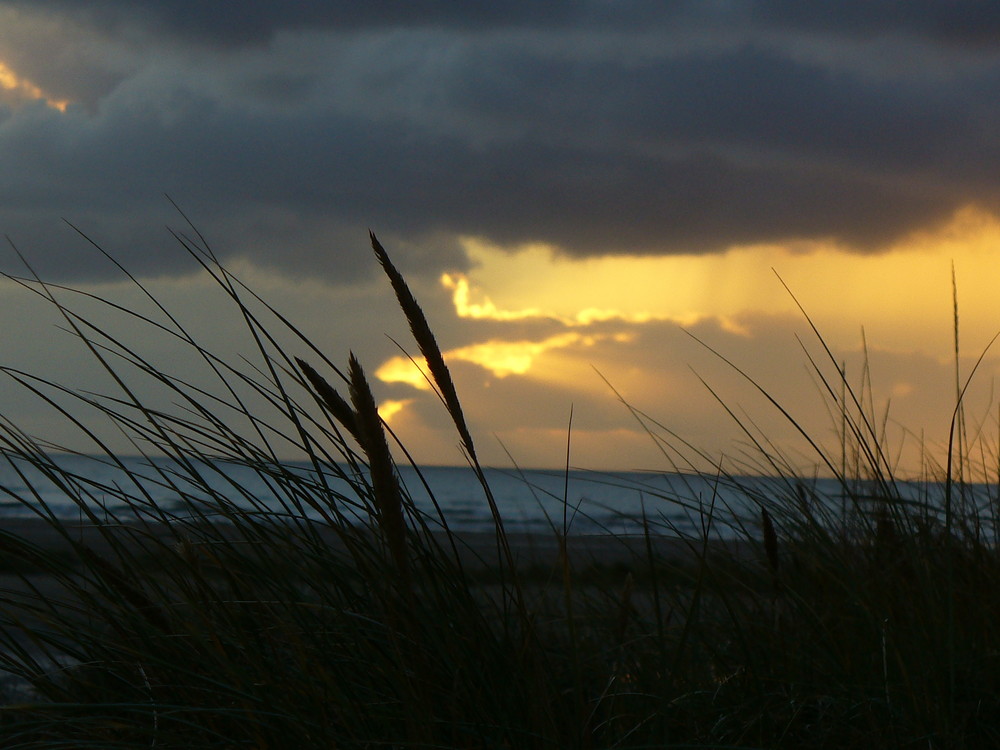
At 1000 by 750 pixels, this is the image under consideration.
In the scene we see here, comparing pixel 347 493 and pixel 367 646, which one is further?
pixel 347 493

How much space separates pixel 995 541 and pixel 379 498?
2.04 m

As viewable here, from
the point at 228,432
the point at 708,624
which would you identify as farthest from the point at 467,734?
the point at 708,624

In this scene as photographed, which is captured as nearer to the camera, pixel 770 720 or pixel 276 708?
pixel 276 708

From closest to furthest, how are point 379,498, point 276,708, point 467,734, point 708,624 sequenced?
1. point 379,498
2. point 276,708
3. point 467,734
4. point 708,624

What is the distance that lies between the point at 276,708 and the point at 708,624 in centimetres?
114

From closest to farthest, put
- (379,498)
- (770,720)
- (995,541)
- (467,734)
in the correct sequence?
1. (379,498)
2. (467,734)
3. (770,720)
4. (995,541)

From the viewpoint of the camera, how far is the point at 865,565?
2.08 meters

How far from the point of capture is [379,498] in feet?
2.86

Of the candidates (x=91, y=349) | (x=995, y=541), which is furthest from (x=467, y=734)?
(x=995, y=541)

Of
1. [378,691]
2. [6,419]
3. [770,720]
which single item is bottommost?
[770,720]

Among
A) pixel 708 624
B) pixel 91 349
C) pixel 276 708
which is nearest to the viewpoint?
pixel 276 708

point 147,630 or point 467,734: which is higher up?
point 147,630

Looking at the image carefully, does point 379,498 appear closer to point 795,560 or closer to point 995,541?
point 795,560

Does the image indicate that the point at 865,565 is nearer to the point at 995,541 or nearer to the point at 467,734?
the point at 995,541
